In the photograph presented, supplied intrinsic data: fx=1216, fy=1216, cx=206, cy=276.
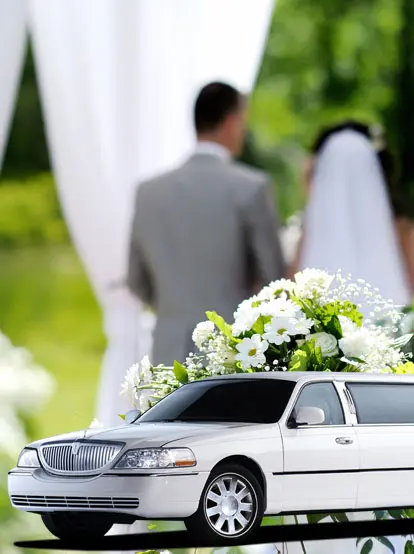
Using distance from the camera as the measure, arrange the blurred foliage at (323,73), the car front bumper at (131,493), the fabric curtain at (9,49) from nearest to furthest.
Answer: the car front bumper at (131,493)
the fabric curtain at (9,49)
the blurred foliage at (323,73)

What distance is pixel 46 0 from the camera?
548 centimetres

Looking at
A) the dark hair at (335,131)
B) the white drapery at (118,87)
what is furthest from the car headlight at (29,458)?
the white drapery at (118,87)

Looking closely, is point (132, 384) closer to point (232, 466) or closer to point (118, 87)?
point (232, 466)

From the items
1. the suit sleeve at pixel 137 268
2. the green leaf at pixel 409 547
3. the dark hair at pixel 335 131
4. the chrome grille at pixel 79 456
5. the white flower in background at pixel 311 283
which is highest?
the dark hair at pixel 335 131

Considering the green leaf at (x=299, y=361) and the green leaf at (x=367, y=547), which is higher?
the green leaf at (x=299, y=361)

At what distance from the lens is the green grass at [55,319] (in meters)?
15.4

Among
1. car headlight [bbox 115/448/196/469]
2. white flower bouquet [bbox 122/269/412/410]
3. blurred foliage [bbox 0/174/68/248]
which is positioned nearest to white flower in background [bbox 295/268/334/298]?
white flower bouquet [bbox 122/269/412/410]

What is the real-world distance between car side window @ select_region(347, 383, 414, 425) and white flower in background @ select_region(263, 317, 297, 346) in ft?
0.32

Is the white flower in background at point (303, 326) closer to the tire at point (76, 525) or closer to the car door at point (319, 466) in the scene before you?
the car door at point (319, 466)

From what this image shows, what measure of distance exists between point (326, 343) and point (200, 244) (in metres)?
2.41

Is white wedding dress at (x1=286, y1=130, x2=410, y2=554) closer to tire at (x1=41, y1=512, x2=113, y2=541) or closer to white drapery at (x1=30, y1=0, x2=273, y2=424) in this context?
white drapery at (x1=30, y1=0, x2=273, y2=424)

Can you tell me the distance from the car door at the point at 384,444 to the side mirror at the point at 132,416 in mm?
210

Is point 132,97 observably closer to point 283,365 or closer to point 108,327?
point 108,327

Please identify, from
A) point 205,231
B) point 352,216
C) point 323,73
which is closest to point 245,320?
point 205,231
